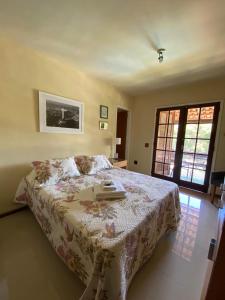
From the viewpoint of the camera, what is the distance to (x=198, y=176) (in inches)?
134

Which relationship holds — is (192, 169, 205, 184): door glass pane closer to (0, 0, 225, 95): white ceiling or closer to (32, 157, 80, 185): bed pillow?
(0, 0, 225, 95): white ceiling

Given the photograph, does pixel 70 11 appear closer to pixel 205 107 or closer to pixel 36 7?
pixel 36 7

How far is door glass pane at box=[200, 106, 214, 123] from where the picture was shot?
3.17 m

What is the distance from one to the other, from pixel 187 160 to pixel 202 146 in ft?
1.52

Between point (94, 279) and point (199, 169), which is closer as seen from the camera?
point (94, 279)

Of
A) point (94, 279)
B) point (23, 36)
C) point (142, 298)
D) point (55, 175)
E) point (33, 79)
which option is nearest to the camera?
point (94, 279)

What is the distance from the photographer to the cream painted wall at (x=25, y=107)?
1980 millimetres

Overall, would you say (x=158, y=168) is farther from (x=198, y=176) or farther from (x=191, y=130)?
(x=191, y=130)

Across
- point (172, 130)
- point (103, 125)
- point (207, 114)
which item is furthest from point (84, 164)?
point (207, 114)

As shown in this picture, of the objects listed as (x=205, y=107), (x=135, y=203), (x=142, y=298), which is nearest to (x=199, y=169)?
(x=205, y=107)

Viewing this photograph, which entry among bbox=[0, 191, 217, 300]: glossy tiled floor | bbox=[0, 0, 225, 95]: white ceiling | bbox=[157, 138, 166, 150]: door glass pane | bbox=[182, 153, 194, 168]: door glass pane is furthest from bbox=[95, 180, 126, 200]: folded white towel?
bbox=[157, 138, 166, 150]: door glass pane

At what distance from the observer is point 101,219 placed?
1.18 m

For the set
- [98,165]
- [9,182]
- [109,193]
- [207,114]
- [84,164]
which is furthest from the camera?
[207,114]

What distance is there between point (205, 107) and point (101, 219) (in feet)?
10.9
